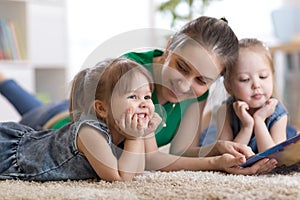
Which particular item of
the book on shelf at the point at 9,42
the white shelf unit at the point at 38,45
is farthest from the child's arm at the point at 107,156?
the book on shelf at the point at 9,42

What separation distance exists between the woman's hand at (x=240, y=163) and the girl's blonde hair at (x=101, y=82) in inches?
10.2

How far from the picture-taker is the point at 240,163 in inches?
45.4

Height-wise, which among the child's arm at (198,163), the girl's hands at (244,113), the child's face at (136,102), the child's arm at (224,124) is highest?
the child's face at (136,102)

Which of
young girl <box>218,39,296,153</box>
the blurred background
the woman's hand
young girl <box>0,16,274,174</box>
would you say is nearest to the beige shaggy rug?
the woman's hand

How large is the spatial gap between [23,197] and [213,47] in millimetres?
603

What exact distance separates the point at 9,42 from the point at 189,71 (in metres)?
2.00

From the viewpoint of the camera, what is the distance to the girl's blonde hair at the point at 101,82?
1.11 m

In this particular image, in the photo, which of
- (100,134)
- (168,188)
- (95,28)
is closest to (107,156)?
(100,134)

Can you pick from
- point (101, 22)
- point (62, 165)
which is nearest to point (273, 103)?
point (62, 165)

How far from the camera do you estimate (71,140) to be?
1.13m

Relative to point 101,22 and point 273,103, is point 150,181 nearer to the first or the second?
point 273,103

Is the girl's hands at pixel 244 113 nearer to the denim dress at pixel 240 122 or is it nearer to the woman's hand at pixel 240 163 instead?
the denim dress at pixel 240 122

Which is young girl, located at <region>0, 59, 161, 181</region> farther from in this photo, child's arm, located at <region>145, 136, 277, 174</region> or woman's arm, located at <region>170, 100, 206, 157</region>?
woman's arm, located at <region>170, 100, 206, 157</region>

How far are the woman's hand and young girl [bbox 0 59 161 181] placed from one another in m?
0.19
